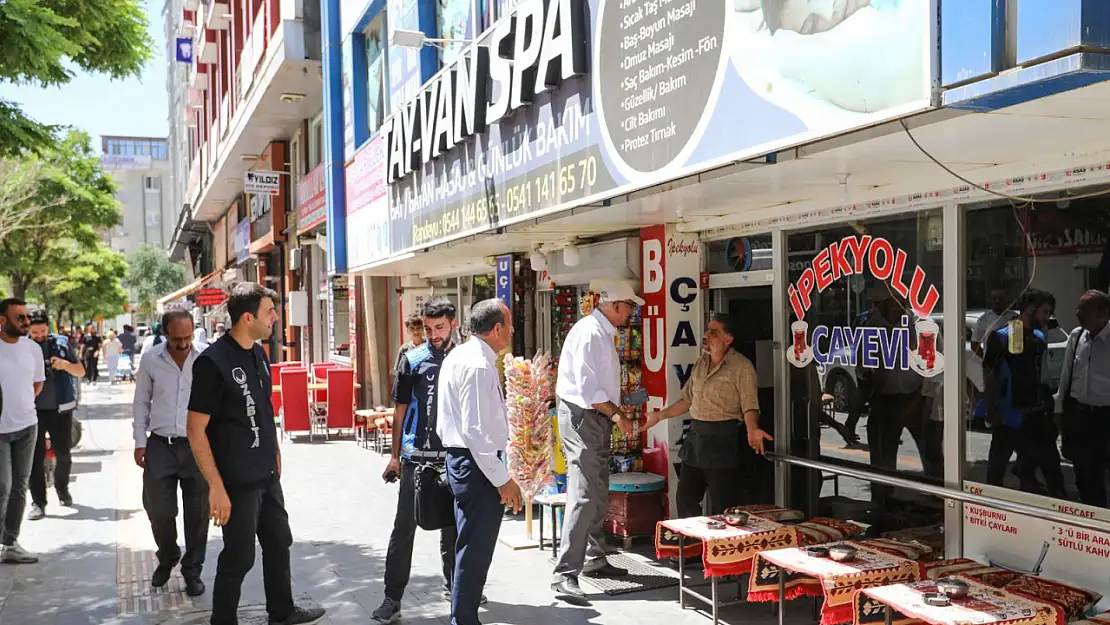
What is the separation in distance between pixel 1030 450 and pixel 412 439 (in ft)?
10.7

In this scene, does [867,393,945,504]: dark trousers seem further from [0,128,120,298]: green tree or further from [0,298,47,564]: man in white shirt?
[0,128,120,298]: green tree

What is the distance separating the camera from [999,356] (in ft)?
15.6

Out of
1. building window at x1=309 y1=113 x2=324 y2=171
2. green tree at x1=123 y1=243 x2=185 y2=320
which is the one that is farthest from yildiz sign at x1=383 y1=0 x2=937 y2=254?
green tree at x1=123 y1=243 x2=185 y2=320

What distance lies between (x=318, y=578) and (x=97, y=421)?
1363cm

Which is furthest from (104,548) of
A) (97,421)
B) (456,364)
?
(97,421)

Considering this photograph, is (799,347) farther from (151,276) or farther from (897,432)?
(151,276)

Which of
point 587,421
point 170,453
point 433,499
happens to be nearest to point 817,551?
point 587,421

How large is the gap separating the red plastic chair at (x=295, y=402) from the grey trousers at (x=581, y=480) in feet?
29.3

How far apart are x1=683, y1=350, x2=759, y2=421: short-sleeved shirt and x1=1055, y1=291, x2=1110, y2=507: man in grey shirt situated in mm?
2002

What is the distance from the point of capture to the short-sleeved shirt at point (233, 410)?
4.67 m

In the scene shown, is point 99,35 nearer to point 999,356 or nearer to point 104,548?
point 104,548

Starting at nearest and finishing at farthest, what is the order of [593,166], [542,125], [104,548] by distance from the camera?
1. [593,166]
2. [542,125]
3. [104,548]

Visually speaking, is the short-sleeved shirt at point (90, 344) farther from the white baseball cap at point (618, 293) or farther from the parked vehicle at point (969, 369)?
the parked vehicle at point (969, 369)

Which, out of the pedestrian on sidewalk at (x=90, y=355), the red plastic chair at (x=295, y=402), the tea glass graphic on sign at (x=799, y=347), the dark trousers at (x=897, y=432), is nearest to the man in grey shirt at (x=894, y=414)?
the dark trousers at (x=897, y=432)
